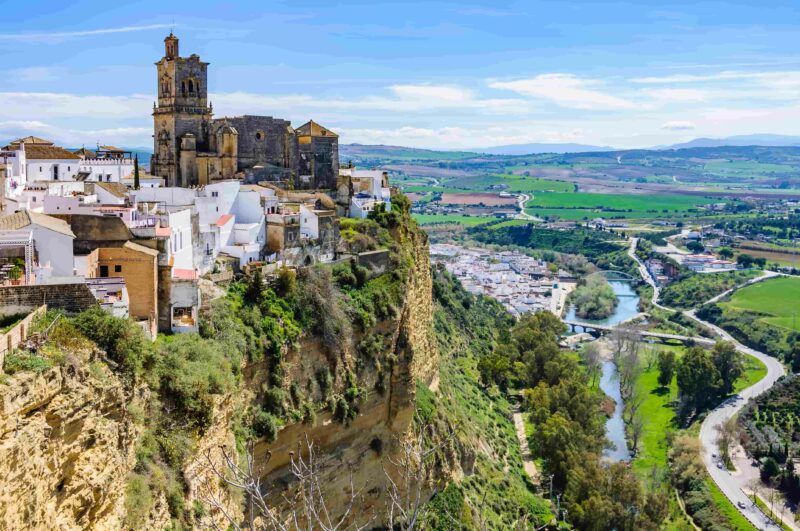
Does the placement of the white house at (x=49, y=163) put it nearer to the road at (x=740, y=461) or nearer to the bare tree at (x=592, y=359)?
the road at (x=740, y=461)

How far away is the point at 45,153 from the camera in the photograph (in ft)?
105

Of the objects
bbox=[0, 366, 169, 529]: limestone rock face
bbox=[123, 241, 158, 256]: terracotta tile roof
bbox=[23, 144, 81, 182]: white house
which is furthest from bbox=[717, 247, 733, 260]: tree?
bbox=[0, 366, 169, 529]: limestone rock face

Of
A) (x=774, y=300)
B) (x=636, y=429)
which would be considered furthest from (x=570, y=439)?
(x=774, y=300)

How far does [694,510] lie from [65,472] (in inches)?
1355

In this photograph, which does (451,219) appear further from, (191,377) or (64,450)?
(64,450)

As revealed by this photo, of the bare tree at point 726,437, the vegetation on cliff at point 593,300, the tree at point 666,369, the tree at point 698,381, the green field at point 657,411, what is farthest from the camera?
the vegetation on cliff at point 593,300

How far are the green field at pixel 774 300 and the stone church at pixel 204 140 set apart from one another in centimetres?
5889

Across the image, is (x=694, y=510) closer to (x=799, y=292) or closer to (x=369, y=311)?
(x=369, y=311)

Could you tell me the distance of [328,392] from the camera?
24.0m

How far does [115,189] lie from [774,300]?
3075 inches

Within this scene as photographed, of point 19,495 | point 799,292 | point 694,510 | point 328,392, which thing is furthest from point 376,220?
point 799,292

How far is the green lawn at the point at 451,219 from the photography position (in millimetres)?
152300

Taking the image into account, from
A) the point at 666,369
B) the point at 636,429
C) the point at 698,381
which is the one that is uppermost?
the point at 698,381

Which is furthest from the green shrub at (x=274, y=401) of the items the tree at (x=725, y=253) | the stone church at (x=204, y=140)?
the tree at (x=725, y=253)
